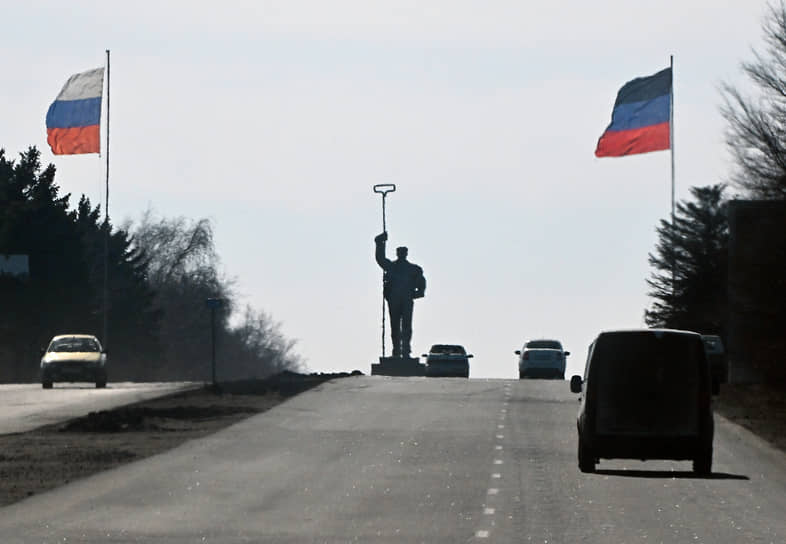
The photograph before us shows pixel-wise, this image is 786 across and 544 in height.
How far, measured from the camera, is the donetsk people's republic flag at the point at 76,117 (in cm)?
7194

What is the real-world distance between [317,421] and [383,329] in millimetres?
33679

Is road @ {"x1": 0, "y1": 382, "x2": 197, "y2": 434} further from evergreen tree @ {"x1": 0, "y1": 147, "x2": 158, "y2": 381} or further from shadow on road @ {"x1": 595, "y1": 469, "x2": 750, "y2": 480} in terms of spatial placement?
evergreen tree @ {"x1": 0, "y1": 147, "x2": 158, "y2": 381}

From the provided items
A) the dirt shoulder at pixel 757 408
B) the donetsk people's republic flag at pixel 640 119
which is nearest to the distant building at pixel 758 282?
the dirt shoulder at pixel 757 408

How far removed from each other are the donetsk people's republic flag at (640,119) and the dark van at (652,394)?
123ft

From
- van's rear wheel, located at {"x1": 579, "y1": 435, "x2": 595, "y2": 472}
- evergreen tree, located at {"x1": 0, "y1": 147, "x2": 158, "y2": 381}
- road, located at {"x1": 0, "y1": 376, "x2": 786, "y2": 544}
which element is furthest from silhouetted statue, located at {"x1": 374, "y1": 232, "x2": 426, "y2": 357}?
van's rear wheel, located at {"x1": 579, "y1": 435, "x2": 595, "y2": 472}

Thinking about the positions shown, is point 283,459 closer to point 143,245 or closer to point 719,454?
point 719,454

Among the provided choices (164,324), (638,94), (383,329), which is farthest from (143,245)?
(638,94)

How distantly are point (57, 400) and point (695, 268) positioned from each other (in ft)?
185

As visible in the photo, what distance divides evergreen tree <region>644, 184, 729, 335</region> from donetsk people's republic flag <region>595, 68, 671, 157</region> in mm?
21451

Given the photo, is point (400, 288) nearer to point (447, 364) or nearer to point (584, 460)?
point (447, 364)

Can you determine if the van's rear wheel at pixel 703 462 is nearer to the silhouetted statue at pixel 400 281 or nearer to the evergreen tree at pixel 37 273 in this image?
the silhouetted statue at pixel 400 281

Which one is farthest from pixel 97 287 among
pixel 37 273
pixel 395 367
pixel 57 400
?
pixel 57 400

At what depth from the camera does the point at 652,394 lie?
1091 inches

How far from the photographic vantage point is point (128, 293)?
11969 cm
